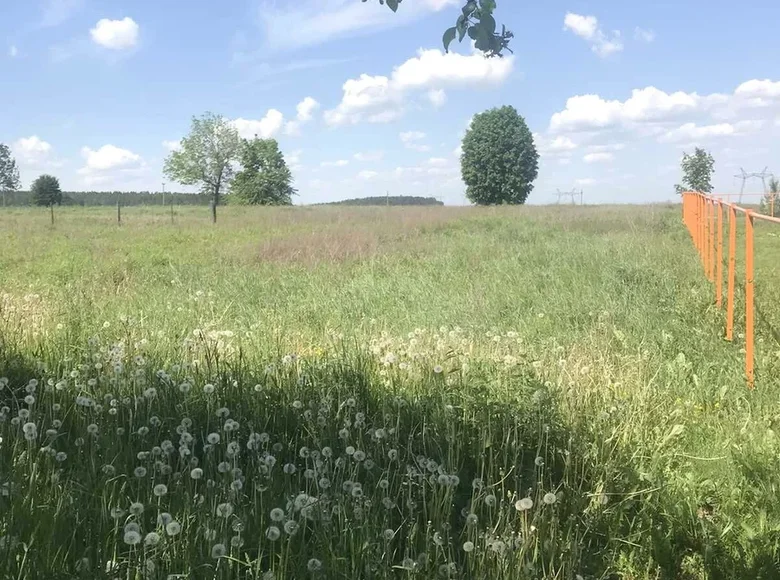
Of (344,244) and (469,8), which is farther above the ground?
(469,8)

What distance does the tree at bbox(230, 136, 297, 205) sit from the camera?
6900 centimetres

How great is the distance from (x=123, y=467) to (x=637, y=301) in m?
6.76

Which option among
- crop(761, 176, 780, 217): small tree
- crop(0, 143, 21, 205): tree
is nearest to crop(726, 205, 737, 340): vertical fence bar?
crop(761, 176, 780, 217): small tree

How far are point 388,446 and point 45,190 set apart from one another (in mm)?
66127

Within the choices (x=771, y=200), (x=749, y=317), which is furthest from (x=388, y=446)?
(x=771, y=200)

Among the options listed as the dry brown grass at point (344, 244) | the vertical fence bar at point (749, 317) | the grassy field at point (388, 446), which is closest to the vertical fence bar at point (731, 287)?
the grassy field at point (388, 446)

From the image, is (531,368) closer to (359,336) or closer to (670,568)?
(670,568)

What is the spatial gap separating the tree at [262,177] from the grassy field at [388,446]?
62.5m

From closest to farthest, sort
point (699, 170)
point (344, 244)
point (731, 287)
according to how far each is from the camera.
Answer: point (731, 287), point (344, 244), point (699, 170)

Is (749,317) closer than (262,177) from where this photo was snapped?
Yes

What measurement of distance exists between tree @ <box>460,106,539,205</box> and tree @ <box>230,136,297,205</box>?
790 inches

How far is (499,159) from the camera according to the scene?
7238 cm

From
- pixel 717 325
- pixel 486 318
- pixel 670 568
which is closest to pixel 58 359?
pixel 670 568

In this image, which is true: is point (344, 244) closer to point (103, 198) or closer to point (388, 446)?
point (388, 446)
